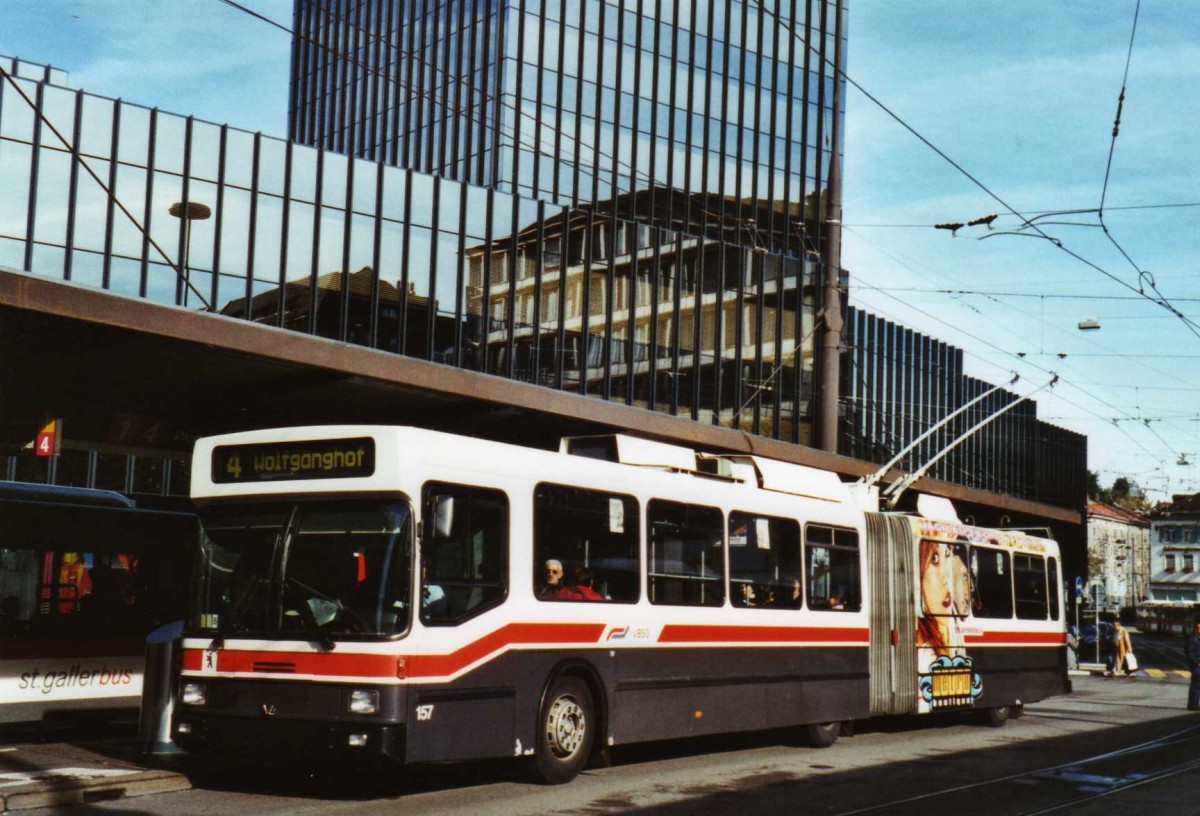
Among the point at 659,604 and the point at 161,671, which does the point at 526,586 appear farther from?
the point at 161,671

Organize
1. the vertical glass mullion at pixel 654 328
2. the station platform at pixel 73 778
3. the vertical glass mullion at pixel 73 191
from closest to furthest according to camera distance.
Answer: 1. the station platform at pixel 73 778
2. the vertical glass mullion at pixel 73 191
3. the vertical glass mullion at pixel 654 328

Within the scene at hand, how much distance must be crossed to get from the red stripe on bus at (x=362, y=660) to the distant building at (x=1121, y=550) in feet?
383

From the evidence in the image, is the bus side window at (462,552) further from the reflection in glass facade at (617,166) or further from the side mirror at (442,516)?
the reflection in glass facade at (617,166)

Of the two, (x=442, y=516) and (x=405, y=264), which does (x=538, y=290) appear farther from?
(x=442, y=516)

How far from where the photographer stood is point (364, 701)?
32.5 feet

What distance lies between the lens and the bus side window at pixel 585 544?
454 inches

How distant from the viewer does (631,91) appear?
61281mm

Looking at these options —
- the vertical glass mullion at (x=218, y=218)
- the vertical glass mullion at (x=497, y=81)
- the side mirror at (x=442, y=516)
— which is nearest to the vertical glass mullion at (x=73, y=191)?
the vertical glass mullion at (x=218, y=218)

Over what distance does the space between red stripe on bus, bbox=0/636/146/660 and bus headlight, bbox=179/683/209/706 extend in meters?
5.31

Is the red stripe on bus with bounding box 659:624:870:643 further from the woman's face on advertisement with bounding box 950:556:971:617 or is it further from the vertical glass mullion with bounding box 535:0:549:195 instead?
the vertical glass mullion with bounding box 535:0:549:195

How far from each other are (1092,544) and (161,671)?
399 feet

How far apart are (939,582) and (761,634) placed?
4607 mm

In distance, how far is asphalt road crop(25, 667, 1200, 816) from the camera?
10.2m

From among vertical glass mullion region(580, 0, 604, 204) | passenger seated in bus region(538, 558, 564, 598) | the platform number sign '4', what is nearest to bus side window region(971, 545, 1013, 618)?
passenger seated in bus region(538, 558, 564, 598)
